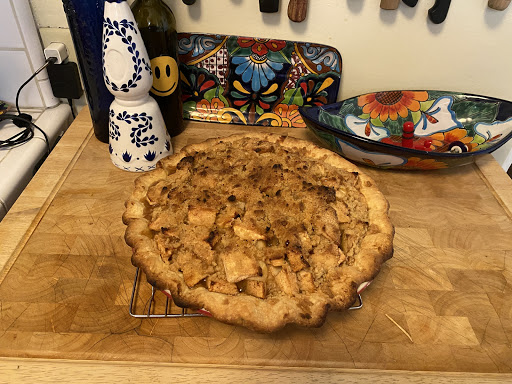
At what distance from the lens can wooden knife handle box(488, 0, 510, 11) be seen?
1.20 metres

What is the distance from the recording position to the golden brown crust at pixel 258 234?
724mm

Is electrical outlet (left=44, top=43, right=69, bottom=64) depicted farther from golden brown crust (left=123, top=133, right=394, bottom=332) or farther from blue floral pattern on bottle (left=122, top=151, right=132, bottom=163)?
golden brown crust (left=123, top=133, right=394, bottom=332)

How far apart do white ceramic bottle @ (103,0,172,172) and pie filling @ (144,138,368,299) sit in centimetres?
19

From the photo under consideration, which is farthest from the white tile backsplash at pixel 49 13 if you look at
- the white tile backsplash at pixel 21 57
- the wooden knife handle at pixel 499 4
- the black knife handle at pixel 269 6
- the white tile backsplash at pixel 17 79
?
the wooden knife handle at pixel 499 4

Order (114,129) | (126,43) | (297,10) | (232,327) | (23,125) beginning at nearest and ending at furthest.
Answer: (232,327)
(126,43)
(114,129)
(297,10)
(23,125)

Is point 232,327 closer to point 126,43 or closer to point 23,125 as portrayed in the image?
point 126,43

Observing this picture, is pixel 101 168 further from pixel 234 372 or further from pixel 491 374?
pixel 491 374

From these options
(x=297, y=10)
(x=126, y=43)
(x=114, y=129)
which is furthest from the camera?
(x=297, y=10)

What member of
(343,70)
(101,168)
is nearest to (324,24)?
(343,70)

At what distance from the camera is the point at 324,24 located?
4.25ft

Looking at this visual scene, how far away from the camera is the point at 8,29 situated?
1273 mm

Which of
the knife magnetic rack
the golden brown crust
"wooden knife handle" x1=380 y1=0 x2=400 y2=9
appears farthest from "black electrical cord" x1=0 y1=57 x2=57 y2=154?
"wooden knife handle" x1=380 y1=0 x2=400 y2=9

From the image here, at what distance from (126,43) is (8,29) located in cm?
61

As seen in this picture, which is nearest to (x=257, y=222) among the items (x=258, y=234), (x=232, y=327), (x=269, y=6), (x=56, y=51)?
(x=258, y=234)
